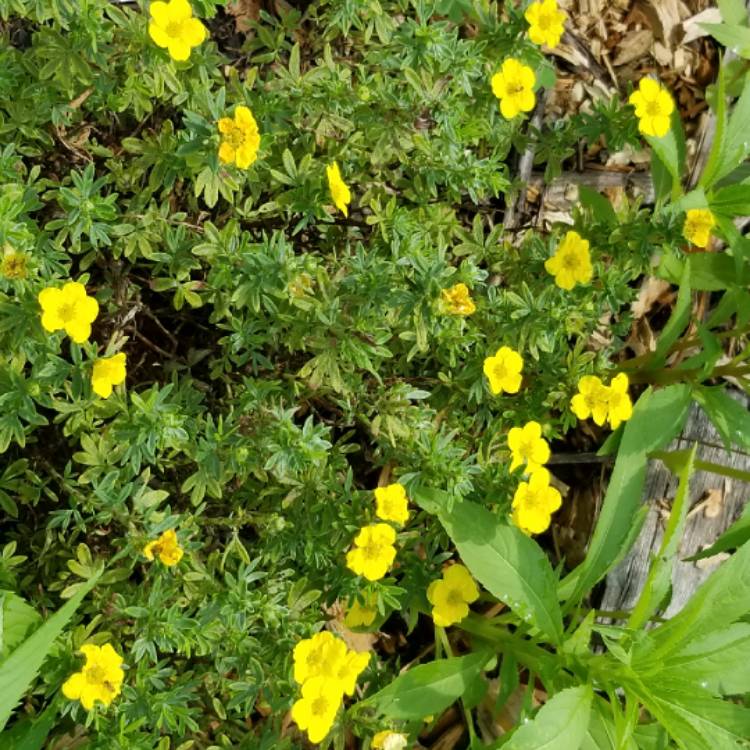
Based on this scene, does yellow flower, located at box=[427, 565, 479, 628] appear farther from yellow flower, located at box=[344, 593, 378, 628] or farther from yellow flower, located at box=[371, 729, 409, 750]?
yellow flower, located at box=[371, 729, 409, 750]

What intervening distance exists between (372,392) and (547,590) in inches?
34.8

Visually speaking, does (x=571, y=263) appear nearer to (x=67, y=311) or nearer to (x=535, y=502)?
(x=535, y=502)

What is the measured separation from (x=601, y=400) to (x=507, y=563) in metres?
0.62

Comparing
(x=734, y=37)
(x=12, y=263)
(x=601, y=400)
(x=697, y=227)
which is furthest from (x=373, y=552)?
(x=734, y=37)

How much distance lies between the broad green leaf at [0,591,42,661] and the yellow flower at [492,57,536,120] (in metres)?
2.10

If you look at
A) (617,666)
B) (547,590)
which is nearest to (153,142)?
(547,590)

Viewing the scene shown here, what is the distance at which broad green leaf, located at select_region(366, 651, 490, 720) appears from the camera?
3.05 meters

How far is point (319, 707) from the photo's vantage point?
2629mm

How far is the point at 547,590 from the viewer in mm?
3180

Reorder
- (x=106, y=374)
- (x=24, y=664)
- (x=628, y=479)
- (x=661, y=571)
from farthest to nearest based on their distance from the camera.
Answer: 1. (x=628, y=479)
2. (x=661, y=571)
3. (x=106, y=374)
4. (x=24, y=664)

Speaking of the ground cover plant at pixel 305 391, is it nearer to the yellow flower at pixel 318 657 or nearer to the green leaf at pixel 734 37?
the yellow flower at pixel 318 657

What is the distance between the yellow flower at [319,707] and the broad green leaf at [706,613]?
0.94 meters

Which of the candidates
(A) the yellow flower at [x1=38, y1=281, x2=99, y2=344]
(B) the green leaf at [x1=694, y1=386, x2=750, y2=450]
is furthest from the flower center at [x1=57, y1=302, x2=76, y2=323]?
(B) the green leaf at [x1=694, y1=386, x2=750, y2=450]

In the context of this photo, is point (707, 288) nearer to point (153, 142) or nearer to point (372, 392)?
point (372, 392)
